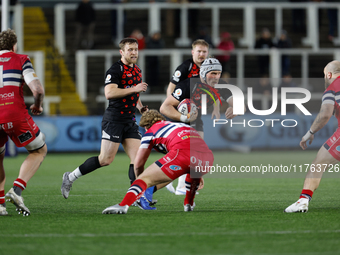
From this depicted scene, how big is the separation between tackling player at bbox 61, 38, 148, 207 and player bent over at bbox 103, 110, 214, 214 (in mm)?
1101

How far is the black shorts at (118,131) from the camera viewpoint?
7.94m

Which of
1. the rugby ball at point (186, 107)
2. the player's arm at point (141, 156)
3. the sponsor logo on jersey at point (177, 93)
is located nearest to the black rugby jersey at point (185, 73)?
the sponsor logo on jersey at point (177, 93)

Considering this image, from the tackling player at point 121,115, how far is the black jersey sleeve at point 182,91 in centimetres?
47

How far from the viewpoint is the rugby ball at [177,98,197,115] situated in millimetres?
7707

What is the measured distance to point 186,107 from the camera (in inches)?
304

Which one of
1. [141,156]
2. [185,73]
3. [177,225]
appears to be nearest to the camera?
[177,225]

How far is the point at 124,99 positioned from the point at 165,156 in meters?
1.71

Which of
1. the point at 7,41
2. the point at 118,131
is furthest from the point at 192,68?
the point at 7,41

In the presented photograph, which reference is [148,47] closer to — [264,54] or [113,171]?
[264,54]

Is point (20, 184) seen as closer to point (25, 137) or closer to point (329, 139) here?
point (25, 137)

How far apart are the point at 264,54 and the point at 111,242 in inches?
648

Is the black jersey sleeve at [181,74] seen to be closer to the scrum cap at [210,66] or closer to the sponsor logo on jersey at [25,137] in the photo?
the scrum cap at [210,66]

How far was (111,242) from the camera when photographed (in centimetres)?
503

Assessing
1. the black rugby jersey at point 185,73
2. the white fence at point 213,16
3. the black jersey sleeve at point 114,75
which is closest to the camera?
the black jersey sleeve at point 114,75
